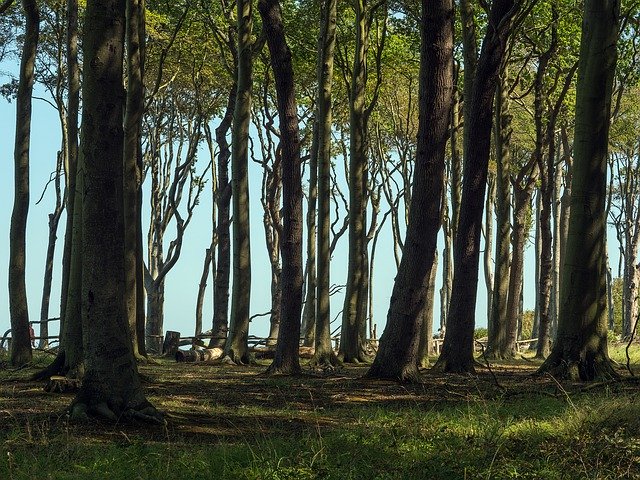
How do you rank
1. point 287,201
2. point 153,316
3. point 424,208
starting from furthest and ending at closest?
point 153,316
point 287,201
point 424,208

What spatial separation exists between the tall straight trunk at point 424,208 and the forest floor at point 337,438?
1242mm

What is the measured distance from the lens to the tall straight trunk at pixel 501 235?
22.3 metres

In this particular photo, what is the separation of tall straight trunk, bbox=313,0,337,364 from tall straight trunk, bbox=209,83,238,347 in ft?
14.7

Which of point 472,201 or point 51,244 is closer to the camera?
point 472,201

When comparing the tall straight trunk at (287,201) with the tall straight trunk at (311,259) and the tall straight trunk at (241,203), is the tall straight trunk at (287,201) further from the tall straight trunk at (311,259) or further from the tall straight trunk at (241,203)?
the tall straight trunk at (311,259)

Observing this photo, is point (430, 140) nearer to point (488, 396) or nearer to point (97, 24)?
point (488, 396)

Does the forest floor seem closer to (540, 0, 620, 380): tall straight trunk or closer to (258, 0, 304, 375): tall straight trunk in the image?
(540, 0, 620, 380): tall straight trunk

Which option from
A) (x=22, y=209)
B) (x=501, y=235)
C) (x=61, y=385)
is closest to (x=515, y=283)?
(x=501, y=235)

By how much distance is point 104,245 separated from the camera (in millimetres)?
9586

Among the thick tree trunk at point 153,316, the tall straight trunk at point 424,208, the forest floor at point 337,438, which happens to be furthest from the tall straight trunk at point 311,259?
the forest floor at point 337,438

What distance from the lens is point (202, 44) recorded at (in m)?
30.1

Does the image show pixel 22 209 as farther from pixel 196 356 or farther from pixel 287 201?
pixel 287 201

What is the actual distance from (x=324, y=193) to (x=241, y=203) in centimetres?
194

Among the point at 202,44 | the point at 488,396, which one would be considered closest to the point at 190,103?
the point at 202,44
